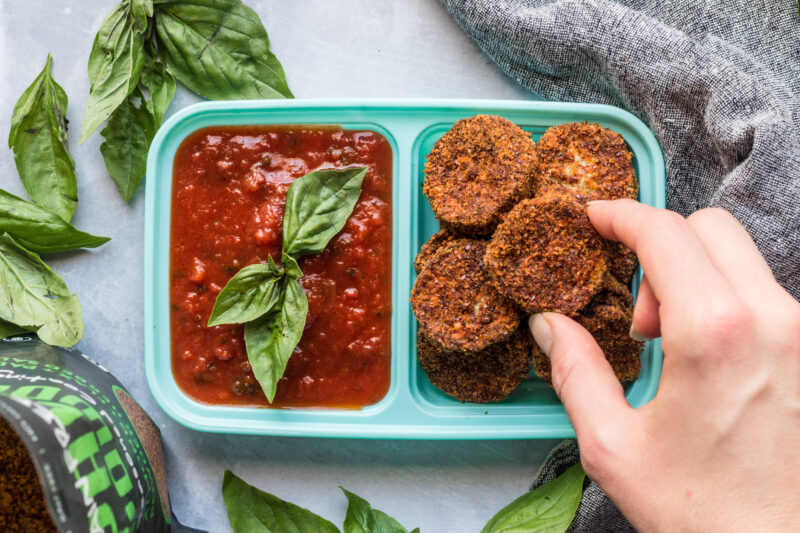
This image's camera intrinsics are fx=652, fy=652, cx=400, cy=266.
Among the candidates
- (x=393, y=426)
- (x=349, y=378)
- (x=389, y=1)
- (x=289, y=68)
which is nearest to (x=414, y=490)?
(x=393, y=426)

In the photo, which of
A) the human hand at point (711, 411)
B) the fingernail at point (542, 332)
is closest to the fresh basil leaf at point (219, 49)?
the fingernail at point (542, 332)

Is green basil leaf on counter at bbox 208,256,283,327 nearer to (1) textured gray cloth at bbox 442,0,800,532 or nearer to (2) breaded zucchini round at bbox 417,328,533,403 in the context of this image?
(2) breaded zucchini round at bbox 417,328,533,403

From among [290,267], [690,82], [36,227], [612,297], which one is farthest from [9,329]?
[690,82]

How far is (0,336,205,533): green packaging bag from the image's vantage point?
1.50 m

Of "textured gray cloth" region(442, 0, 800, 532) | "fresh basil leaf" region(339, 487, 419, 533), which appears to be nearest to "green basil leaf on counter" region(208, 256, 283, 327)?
"fresh basil leaf" region(339, 487, 419, 533)

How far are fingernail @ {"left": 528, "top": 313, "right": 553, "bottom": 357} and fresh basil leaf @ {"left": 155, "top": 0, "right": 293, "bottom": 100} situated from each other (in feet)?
3.45

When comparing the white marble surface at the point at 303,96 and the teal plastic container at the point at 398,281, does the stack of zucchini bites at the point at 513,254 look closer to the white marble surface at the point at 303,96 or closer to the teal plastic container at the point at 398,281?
the teal plastic container at the point at 398,281

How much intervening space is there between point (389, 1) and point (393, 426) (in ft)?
4.49

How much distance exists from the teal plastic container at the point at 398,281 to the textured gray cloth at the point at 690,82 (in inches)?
5.6

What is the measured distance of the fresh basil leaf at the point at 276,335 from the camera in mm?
1800

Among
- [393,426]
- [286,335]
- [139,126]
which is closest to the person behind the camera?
[286,335]

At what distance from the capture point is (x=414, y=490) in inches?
83.0

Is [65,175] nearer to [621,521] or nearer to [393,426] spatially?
[393,426]

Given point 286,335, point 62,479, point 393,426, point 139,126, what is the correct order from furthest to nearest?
1. point 139,126
2. point 393,426
3. point 286,335
4. point 62,479
